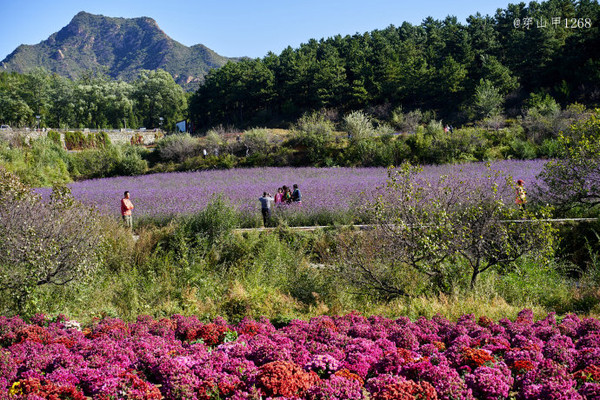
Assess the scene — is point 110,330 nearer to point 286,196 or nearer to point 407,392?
point 407,392

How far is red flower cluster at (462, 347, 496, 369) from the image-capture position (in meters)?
4.18

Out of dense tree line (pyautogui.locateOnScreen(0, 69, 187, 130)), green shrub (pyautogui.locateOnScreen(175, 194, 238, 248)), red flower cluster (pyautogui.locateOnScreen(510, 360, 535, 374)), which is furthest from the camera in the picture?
dense tree line (pyautogui.locateOnScreen(0, 69, 187, 130))

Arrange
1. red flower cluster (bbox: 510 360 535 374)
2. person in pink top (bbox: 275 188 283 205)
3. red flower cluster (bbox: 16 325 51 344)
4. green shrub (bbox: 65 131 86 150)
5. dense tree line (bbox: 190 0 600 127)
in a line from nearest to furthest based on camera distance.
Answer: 1. red flower cluster (bbox: 510 360 535 374)
2. red flower cluster (bbox: 16 325 51 344)
3. person in pink top (bbox: 275 188 283 205)
4. green shrub (bbox: 65 131 86 150)
5. dense tree line (bbox: 190 0 600 127)

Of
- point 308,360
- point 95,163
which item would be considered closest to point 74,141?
point 95,163

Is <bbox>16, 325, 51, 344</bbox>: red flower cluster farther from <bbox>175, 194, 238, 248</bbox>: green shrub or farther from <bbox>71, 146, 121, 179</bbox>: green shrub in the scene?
<bbox>71, 146, 121, 179</bbox>: green shrub

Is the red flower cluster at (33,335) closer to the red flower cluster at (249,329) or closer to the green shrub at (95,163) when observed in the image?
the red flower cluster at (249,329)

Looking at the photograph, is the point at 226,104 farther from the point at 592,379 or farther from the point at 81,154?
the point at 592,379

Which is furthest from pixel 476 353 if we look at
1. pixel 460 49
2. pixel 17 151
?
pixel 460 49

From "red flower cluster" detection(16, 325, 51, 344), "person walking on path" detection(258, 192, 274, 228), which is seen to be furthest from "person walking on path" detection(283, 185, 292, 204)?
"red flower cluster" detection(16, 325, 51, 344)

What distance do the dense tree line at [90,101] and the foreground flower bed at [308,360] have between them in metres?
78.1

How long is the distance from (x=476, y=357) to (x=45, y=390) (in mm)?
3939

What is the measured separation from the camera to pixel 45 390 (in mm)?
3734

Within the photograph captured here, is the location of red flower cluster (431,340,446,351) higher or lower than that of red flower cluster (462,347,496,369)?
lower

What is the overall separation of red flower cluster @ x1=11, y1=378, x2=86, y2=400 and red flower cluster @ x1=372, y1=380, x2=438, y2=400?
8.54ft
